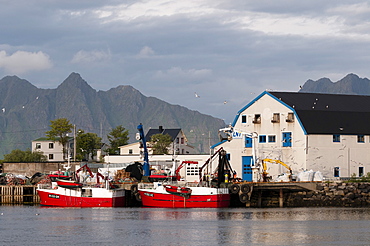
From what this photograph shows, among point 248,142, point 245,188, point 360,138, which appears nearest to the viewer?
point 245,188

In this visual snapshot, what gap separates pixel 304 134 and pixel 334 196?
1038cm

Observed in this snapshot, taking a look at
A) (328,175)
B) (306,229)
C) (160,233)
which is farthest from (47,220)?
(328,175)

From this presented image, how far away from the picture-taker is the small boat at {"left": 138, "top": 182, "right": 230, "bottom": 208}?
76750mm

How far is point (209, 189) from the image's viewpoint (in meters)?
76.9

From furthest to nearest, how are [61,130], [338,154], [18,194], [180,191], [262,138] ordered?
[61,130], [18,194], [262,138], [338,154], [180,191]

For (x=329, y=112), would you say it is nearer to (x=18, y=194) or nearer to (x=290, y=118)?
(x=290, y=118)

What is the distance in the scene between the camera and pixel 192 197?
253 feet

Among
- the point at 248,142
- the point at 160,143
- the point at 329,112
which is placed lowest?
the point at 248,142

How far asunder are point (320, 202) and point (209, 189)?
37.6 ft

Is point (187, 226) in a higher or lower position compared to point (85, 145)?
lower

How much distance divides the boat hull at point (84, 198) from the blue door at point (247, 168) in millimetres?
16410

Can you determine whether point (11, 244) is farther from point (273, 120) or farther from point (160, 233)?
point (273, 120)

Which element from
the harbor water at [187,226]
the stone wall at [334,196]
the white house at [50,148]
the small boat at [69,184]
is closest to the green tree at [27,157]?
the white house at [50,148]

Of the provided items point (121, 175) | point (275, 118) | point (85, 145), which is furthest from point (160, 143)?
point (275, 118)
